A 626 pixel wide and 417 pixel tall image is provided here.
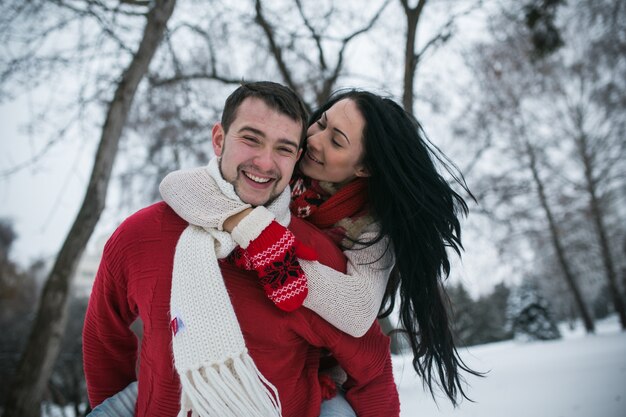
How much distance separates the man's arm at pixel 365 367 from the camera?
1.66 metres

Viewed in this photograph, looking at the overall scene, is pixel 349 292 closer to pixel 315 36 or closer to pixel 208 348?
pixel 208 348

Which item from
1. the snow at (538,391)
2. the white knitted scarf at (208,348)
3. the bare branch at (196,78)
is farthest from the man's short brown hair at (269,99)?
the bare branch at (196,78)

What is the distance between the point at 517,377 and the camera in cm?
489

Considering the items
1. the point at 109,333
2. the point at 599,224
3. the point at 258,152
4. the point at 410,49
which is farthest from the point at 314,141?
the point at 599,224

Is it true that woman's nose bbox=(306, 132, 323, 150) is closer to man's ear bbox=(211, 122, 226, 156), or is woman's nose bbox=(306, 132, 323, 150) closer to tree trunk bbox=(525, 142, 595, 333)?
man's ear bbox=(211, 122, 226, 156)

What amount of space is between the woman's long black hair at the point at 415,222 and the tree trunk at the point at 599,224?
12328 mm

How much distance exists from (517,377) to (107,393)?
15.5ft

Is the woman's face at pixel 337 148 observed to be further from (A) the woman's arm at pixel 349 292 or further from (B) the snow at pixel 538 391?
(B) the snow at pixel 538 391

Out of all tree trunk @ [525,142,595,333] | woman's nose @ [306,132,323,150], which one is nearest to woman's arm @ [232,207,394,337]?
woman's nose @ [306,132,323,150]

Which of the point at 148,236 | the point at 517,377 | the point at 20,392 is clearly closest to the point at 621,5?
the point at 517,377

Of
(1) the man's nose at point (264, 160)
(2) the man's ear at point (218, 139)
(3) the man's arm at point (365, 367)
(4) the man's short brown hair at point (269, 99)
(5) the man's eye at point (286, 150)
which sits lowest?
(3) the man's arm at point (365, 367)

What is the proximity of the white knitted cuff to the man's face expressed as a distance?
149mm

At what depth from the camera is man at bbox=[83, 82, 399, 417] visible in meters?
1.33

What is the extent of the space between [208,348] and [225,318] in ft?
0.35
